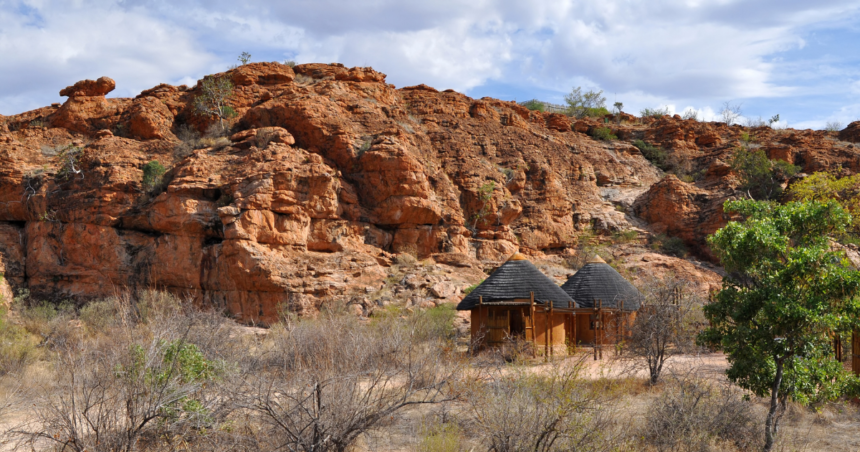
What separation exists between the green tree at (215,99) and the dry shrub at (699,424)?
23364 millimetres

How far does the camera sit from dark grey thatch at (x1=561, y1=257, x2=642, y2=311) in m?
17.2

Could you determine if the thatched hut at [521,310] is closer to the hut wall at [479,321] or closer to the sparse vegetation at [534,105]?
the hut wall at [479,321]

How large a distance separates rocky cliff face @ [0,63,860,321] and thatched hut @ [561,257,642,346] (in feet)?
14.7

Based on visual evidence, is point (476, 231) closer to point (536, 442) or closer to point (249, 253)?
point (249, 253)

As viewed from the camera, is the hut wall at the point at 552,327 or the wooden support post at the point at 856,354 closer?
the wooden support post at the point at 856,354

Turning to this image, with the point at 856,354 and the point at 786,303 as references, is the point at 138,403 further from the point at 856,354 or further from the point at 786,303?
the point at 856,354

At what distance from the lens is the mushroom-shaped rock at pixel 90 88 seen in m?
27.2

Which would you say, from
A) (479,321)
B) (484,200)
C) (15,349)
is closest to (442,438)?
(479,321)

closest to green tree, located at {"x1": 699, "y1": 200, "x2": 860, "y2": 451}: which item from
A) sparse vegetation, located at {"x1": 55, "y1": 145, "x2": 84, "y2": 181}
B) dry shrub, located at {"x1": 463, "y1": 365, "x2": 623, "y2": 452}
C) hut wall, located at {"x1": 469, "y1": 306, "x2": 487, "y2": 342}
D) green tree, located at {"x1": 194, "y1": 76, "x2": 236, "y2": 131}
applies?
dry shrub, located at {"x1": 463, "y1": 365, "x2": 623, "y2": 452}

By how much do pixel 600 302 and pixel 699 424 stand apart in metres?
8.36

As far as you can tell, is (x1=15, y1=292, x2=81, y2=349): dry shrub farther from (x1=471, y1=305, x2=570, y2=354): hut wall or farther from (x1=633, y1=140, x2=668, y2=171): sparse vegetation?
(x1=633, y1=140, x2=668, y2=171): sparse vegetation

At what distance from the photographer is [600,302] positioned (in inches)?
637

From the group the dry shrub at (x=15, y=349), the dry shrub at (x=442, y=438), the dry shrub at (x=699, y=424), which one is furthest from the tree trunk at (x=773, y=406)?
the dry shrub at (x=15, y=349)

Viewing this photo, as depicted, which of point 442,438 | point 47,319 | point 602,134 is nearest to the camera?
point 442,438
